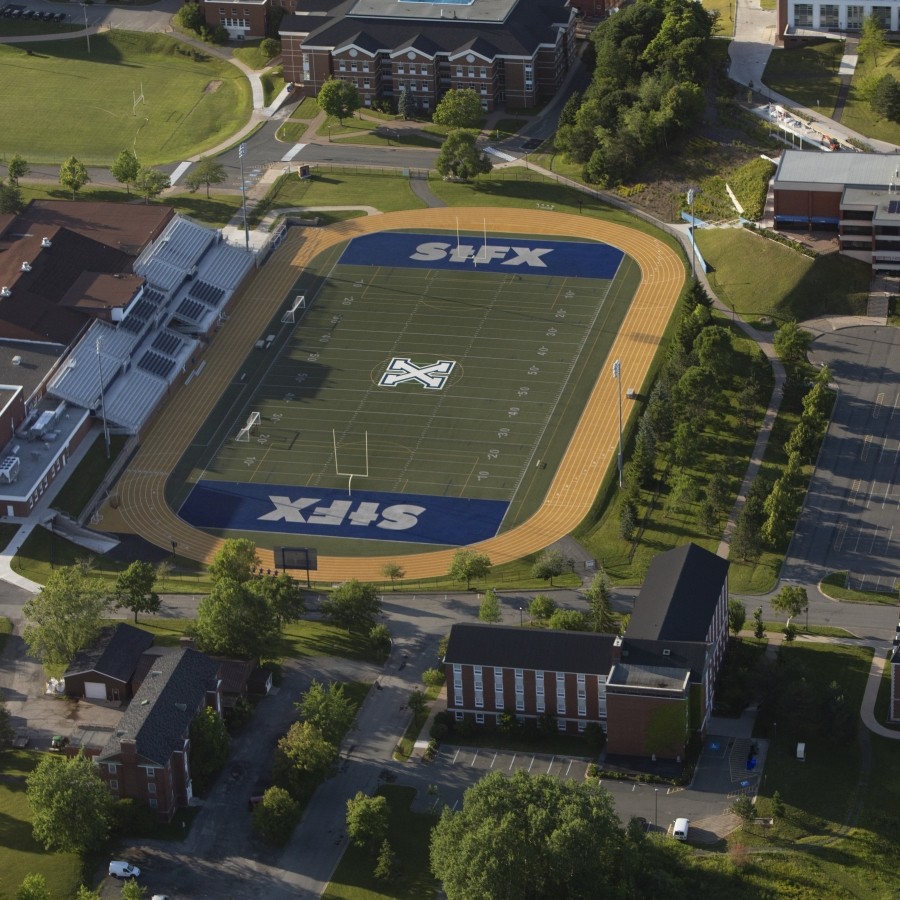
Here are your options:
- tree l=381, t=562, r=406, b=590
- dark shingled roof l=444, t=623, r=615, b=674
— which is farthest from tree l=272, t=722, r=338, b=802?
tree l=381, t=562, r=406, b=590

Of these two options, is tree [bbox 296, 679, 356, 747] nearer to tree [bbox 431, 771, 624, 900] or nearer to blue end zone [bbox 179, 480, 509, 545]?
tree [bbox 431, 771, 624, 900]

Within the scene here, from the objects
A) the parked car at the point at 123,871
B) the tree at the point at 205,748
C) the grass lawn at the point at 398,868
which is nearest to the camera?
the grass lawn at the point at 398,868

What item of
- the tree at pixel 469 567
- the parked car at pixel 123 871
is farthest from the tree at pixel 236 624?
the parked car at pixel 123 871

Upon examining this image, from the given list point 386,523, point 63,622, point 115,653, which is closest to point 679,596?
point 386,523

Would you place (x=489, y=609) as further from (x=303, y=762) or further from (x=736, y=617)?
(x=303, y=762)

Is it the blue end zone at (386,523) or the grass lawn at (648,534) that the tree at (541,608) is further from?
the blue end zone at (386,523)
